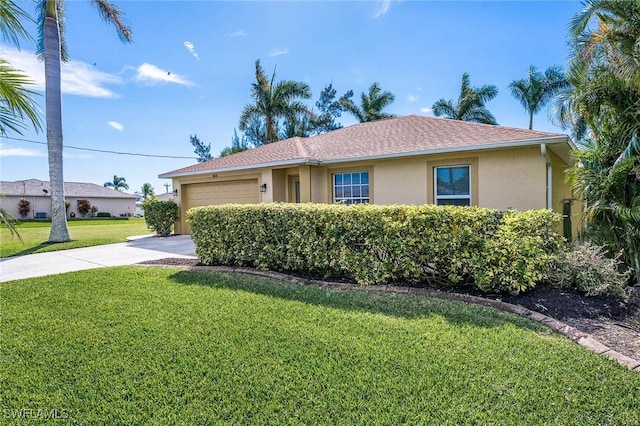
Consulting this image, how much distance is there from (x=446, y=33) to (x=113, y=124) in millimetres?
27828

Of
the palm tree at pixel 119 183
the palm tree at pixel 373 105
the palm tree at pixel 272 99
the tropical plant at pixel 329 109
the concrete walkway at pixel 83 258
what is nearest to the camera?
the concrete walkway at pixel 83 258

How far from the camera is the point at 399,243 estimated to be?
5719 mm

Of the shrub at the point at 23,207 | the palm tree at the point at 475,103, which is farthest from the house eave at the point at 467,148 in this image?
the shrub at the point at 23,207

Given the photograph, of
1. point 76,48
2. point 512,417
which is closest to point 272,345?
point 512,417

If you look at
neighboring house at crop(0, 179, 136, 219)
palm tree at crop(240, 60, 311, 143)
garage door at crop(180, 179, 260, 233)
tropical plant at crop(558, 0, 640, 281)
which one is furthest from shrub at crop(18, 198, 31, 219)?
tropical plant at crop(558, 0, 640, 281)

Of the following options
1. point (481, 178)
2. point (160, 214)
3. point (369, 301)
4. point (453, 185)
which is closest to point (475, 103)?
point (453, 185)

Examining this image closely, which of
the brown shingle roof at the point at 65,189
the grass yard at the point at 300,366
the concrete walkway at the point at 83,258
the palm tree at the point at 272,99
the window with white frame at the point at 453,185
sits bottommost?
the grass yard at the point at 300,366

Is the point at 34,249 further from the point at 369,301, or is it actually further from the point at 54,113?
the point at 369,301

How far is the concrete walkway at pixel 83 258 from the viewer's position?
796cm

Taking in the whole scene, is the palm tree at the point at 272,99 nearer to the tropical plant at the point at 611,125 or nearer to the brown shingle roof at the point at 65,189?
the tropical plant at the point at 611,125

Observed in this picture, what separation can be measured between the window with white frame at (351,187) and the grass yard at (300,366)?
619 cm

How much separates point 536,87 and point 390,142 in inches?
1060

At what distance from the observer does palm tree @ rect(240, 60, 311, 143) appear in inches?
1006

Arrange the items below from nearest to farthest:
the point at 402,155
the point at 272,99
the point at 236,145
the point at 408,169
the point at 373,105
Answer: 1. the point at 402,155
2. the point at 408,169
3. the point at 272,99
4. the point at 373,105
5. the point at 236,145
